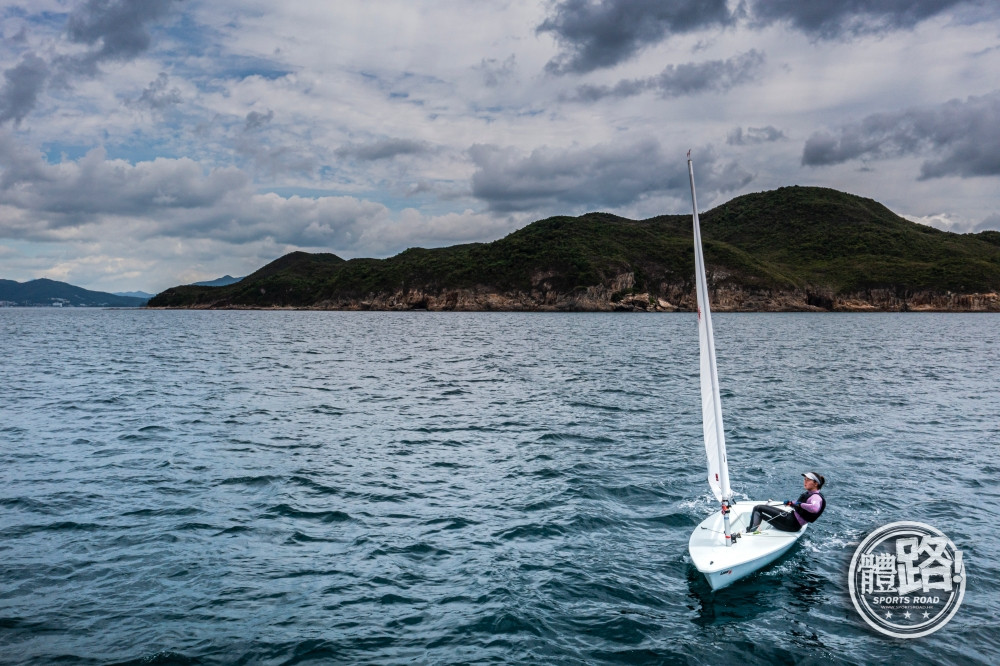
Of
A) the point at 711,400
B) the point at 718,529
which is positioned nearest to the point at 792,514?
the point at 718,529

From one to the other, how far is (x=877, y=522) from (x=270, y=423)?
27387 millimetres

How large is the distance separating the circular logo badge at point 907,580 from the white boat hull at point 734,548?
1841 millimetres

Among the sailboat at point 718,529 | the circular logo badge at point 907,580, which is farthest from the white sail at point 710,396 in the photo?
the circular logo badge at point 907,580

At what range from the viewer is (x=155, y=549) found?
49.9 ft

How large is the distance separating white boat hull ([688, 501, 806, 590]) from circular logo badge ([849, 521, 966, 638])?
6.04ft

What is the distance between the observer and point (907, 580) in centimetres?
1419

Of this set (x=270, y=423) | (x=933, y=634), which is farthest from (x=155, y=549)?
(x=933, y=634)

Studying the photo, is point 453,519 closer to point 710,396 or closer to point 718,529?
point 718,529

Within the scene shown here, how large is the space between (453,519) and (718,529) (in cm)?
762

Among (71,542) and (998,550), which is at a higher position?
(71,542)

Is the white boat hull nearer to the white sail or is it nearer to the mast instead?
the mast

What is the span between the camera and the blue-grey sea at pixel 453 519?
1155 centimetres

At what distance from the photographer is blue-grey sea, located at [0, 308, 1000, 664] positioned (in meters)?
11.5

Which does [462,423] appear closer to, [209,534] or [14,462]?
[209,534]
